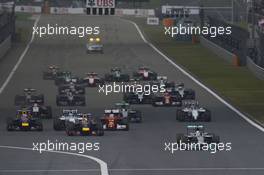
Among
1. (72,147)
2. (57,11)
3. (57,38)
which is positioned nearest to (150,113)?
(72,147)

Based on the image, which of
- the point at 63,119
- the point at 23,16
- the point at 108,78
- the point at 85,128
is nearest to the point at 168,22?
the point at 23,16

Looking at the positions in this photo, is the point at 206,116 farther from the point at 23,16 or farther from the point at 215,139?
the point at 23,16

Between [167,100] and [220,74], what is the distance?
84.7ft

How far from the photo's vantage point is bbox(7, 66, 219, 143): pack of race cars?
2042 inches

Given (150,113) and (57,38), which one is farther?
(57,38)

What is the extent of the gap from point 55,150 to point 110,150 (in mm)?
2153

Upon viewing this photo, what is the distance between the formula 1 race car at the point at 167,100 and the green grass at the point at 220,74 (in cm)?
355

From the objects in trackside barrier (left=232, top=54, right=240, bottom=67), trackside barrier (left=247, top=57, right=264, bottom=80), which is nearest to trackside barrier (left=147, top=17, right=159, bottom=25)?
trackside barrier (left=232, top=54, right=240, bottom=67)

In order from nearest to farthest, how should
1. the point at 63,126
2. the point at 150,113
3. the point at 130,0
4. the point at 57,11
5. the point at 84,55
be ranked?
the point at 63,126 → the point at 150,113 → the point at 130,0 → the point at 84,55 → the point at 57,11

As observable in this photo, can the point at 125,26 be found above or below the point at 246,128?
below

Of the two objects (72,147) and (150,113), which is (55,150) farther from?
(150,113)

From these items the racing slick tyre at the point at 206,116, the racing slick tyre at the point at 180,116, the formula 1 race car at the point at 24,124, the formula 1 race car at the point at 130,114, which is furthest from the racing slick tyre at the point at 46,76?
the formula 1 race car at the point at 24,124

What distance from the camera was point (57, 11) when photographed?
17988cm

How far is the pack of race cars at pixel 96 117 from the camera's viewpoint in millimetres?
51875
